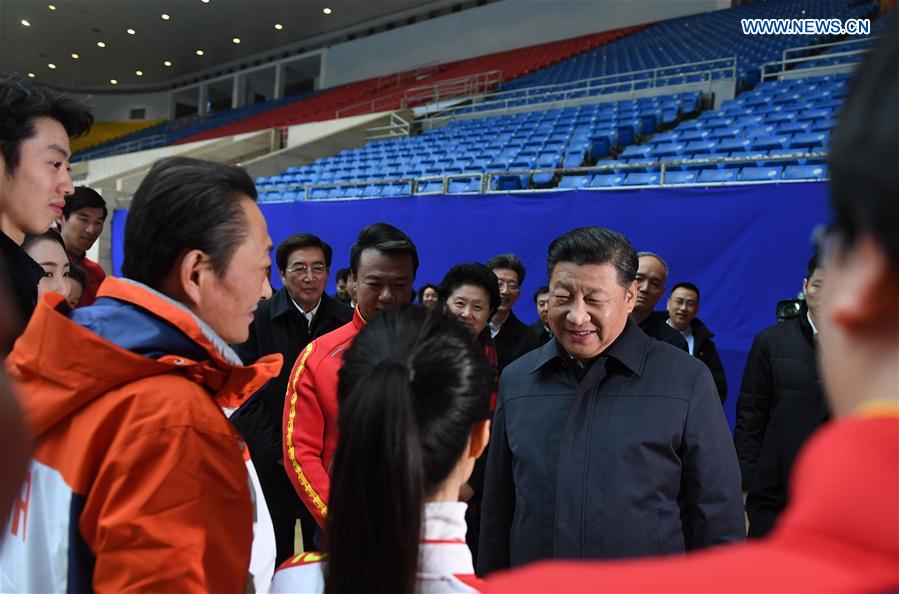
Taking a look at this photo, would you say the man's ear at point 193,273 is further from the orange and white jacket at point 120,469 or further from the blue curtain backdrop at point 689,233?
the blue curtain backdrop at point 689,233

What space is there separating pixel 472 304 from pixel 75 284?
168 centimetres

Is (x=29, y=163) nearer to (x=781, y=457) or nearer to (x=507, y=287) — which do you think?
(x=781, y=457)

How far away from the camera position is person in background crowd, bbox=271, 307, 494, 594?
2.94ft

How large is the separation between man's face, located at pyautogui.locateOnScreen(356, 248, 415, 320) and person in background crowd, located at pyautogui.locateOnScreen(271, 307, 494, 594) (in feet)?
3.84

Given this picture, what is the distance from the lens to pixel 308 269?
10.1 ft

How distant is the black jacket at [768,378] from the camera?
2705 millimetres

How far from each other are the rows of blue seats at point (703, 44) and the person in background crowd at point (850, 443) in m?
11.0

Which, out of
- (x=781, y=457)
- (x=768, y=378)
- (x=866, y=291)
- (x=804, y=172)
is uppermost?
(x=804, y=172)

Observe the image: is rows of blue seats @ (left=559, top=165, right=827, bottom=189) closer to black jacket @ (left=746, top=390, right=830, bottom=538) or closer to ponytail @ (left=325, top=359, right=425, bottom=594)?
black jacket @ (left=746, top=390, right=830, bottom=538)

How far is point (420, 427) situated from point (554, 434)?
0.90 m

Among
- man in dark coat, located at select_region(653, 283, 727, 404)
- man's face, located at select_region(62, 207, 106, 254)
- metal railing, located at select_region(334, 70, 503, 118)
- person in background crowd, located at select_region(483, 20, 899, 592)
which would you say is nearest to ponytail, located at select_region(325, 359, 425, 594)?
person in background crowd, located at select_region(483, 20, 899, 592)

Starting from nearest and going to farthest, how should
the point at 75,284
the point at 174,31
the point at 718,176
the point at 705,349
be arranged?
the point at 75,284
the point at 705,349
the point at 718,176
the point at 174,31

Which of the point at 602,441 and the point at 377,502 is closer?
the point at 377,502

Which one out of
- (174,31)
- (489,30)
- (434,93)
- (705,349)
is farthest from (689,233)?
(174,31)
